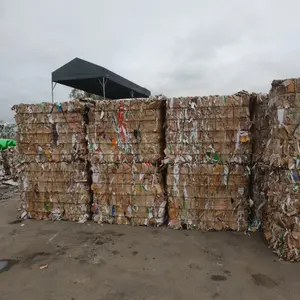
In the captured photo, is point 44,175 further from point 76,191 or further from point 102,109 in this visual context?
point 102,109

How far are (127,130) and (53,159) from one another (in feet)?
5.33

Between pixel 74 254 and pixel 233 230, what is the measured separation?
8.47 feet

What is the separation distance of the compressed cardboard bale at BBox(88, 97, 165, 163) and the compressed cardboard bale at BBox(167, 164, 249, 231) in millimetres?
615

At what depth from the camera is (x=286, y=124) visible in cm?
334

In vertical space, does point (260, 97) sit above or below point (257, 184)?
above

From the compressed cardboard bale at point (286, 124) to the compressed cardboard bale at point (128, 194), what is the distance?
79.5 inches

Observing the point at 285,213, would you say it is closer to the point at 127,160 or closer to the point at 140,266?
the point at 140,266

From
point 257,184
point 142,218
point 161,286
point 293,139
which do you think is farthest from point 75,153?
point 293,139

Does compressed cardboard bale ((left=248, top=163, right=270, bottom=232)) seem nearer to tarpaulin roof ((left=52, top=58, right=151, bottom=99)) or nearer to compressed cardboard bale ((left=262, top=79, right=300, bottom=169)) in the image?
compressed cardboard bale ((left=262, top=79, right=300, bottom=169))

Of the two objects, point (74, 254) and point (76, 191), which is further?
point (76, 191)

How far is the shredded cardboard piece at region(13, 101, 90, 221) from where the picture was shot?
193 inches

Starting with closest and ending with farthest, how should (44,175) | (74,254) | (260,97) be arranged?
(74,254) < (260,97) < (44,175)

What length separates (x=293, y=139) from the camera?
331cm

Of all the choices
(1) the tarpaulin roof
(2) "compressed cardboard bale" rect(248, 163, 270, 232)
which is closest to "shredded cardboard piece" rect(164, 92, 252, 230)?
(2) "compressed cardboard bale" rect(248, 163, 270, 232)
